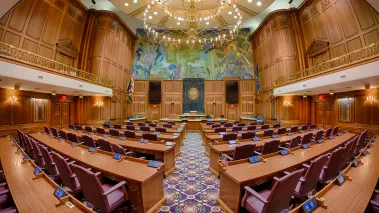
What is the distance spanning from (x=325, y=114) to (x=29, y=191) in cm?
1361

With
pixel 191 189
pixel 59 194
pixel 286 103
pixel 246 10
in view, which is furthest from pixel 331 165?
pixel 246 10

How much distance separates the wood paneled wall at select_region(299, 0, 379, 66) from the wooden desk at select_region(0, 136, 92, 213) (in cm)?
1270

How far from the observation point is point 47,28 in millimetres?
9289

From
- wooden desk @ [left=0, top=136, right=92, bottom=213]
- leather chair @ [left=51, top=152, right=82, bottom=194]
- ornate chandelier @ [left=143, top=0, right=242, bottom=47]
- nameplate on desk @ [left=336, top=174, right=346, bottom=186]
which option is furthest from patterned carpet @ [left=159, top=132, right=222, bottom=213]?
ornate chandelier @ [left=143, top=0, right=242, bottom=47]

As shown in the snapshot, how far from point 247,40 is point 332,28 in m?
7.55

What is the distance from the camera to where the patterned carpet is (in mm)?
2736

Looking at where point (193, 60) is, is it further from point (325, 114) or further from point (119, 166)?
point (119, 166)

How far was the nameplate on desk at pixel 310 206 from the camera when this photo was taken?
144 cm

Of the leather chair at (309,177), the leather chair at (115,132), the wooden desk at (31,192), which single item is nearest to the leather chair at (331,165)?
the leather chair at (309,177)

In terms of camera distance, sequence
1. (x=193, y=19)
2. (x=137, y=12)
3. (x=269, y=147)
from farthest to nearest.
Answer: (x=137, y=12), (x=193, y=19), (x=269, y=147)

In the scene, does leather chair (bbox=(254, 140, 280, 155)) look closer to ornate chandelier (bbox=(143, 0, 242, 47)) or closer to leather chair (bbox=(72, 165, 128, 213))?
leather chair (bbox=(72, 165, 128, 213))

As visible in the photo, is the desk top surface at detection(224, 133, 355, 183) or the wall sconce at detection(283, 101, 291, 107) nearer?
the desk top surface at detection(224, 133, 355, 183)

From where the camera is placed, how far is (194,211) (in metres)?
2.63

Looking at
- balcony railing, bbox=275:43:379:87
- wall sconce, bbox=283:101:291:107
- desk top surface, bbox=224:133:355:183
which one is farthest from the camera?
wall sconce, bbox=283:101:291:107
